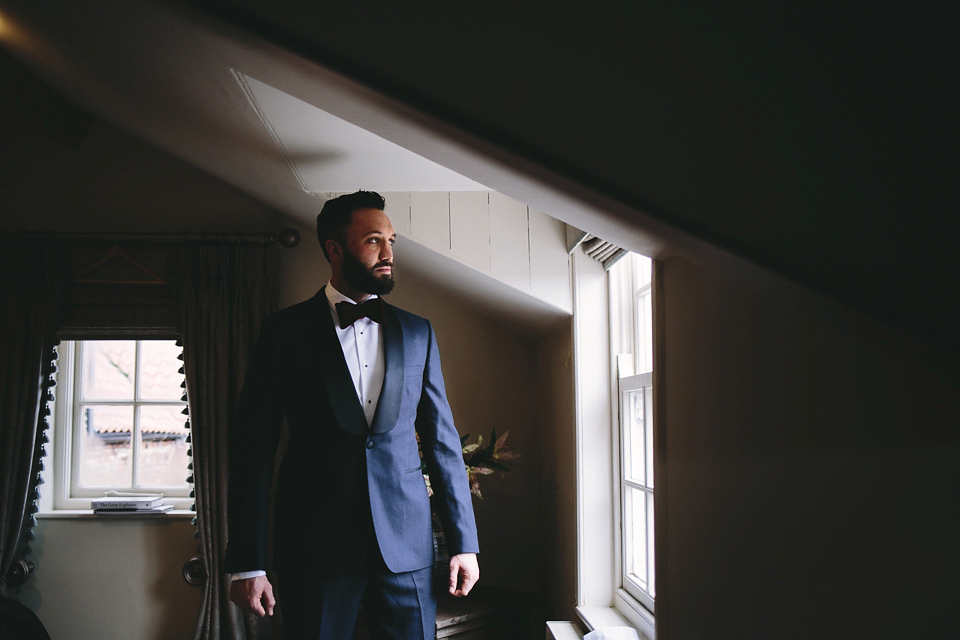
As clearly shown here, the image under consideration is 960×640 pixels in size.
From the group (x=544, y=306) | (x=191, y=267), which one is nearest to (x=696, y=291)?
(x=544, y=306)

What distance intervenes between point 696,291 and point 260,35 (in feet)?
1.78

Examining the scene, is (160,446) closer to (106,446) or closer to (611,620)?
(106,446)

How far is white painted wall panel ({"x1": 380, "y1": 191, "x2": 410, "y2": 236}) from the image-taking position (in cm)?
215

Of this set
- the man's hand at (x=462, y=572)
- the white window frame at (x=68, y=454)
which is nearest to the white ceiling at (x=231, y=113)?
the man's hand at (x=462, y=572)

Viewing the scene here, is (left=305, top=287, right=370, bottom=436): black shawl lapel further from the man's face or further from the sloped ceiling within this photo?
the sloped ceiling

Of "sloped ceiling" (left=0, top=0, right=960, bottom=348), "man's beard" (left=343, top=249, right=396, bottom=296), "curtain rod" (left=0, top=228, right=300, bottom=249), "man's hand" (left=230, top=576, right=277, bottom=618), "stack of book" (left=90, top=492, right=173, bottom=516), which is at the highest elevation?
"curtain rod" (left=0, top=228, right=300, bottom=249)

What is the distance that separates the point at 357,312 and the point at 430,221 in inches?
25.8

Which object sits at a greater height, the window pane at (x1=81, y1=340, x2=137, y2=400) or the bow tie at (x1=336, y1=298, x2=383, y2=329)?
the bow tie at (x1=336, y1=298, x2=383, y2=329)

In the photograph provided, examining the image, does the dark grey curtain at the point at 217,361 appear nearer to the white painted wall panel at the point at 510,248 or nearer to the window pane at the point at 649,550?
the white painted wall panel at the point at 510,248

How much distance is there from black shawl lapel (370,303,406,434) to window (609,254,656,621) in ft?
2.15

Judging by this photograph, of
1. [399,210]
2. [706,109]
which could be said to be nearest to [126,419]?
[399,210]

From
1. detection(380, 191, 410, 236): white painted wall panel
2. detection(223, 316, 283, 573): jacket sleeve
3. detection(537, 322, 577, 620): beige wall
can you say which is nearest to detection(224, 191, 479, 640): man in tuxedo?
detection(223, 316, 283, 573): jacket sleeve

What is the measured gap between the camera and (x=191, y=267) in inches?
120

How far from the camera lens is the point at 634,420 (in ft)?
6.41
